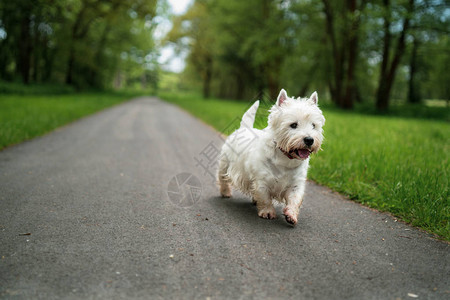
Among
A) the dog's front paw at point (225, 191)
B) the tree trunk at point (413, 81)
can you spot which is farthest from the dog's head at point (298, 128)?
the tree trunk at point (413, 81)

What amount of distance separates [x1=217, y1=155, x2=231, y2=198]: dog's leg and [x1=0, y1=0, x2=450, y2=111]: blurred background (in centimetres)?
1518

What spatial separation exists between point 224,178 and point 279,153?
4.17 feet

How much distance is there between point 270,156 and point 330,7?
2227 centimetres

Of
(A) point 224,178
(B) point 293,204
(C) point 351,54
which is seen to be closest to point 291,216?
(B) point 293,204

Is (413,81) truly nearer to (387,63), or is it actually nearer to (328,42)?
(328,42)

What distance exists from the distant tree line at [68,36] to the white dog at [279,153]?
56.4 ft

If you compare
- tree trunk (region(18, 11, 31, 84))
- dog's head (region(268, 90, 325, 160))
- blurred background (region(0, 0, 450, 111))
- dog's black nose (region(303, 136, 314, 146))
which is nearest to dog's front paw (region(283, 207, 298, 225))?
dog's head (region(268, 90, 325, 160))

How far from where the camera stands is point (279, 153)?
4.08m

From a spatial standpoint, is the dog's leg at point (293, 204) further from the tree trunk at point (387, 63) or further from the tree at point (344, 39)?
the tree trunk at point (387, 63)

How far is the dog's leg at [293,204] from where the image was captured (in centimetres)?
399

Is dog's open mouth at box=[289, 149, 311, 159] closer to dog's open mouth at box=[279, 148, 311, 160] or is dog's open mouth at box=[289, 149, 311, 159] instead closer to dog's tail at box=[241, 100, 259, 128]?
dog's open mouth at box=[279, 148, 311, 160]

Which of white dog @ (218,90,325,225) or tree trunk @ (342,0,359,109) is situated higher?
tree trunk @ (342,0,359,109)

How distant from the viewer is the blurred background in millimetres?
21078

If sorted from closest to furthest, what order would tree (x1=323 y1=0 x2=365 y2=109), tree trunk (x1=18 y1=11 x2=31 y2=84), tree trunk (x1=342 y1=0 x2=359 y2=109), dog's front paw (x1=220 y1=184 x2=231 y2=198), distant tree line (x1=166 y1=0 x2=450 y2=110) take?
dog's front paw (x1=220 y1=184 x2=231 y2=198) → tree trunk (x1=342 y1=0 x2=359 y2=109) → distant tree line (x1=166 y1=0 x2=450 y2=110) → tree (x1=323 y1=0 x2=365 y2=109) → tree trunk (x1=18 y1=11 x2=31 y2=84)
